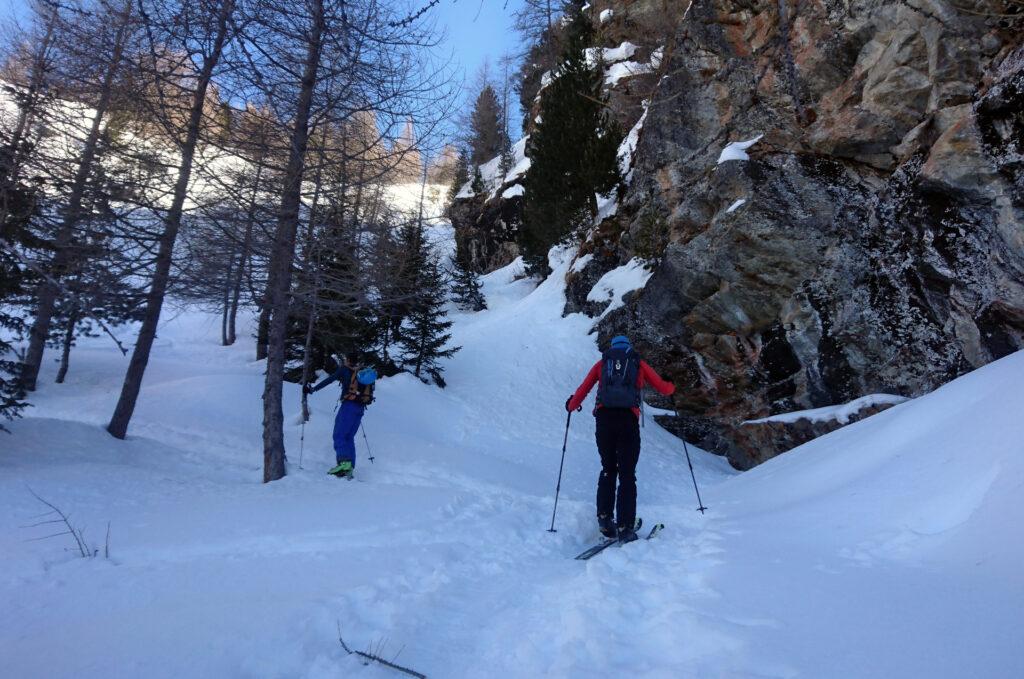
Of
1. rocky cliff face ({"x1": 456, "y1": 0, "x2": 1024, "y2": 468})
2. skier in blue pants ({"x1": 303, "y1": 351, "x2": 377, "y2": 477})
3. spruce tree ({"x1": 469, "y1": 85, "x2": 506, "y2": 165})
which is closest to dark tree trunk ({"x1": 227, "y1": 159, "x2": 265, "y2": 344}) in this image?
skier in blue pants ({"x1": 303, "y1": 351, "x2": 377, "y2": 477})

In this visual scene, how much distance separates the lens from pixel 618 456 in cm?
548

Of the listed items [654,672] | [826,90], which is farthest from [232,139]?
[826,90]

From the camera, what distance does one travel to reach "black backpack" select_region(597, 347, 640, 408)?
543cm

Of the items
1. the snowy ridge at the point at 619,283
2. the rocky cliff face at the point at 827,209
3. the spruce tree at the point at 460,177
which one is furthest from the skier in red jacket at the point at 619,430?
the spruce tree at the point at 460,177

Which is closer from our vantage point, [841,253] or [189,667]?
[189,667]

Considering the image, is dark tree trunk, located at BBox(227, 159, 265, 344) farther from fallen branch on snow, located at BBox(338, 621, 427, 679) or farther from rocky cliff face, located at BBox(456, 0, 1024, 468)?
rocky cliff face, located at BBox(456, 0, 1024, 468)

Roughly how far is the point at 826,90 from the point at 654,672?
42.4 ft

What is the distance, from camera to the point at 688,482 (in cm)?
973

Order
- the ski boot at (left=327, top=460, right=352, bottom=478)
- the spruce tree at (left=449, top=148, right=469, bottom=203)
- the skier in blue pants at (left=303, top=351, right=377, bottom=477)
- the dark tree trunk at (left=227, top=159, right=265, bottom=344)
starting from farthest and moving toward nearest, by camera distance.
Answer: the spruce tree at (left=449, top=148, right=469, bottom=203)
the skier in blue pants at (left=303, top=351, right=377, bottom=477)
the ski boot at (left=327, top=460, right=352, bottom=478)
the dark tree trunk at (left=227, top=159, right=265, bottom=344)

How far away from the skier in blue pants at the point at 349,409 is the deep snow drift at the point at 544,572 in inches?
57.6

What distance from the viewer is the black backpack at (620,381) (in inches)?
214

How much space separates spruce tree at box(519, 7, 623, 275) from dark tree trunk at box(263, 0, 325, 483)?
13834 mm

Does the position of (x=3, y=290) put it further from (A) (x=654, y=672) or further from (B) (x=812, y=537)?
Result: (B) (x=812, y=537)

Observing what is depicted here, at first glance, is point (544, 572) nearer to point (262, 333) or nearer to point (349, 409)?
point (349, 409)
